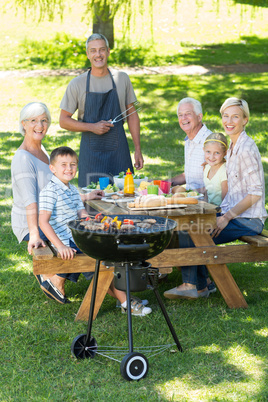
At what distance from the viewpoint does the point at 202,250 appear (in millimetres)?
4184

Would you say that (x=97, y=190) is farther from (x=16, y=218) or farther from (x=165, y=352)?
(x=165, y=352)

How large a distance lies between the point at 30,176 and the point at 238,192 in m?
1.63

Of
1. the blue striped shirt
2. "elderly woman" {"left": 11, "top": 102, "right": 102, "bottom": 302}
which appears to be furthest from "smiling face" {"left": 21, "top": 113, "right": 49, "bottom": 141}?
the blue striped shirt

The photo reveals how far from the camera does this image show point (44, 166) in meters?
4.52

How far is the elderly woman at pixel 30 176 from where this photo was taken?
4.32 metres

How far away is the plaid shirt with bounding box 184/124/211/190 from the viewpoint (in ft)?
15.8

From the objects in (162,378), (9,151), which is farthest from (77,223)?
(9,151)

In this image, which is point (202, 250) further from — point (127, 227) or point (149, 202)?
point (127, 227)

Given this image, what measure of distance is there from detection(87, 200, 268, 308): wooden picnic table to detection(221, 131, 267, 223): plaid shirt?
30cm

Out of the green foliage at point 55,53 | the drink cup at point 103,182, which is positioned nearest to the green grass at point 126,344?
the drink cup at point 103,182

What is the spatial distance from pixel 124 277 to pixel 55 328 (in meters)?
0.93

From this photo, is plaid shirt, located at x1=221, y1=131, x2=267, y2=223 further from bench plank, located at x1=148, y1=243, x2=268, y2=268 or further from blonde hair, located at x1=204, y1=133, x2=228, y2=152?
bench plank, located at x1=148, y1=243, x2=268, y2=268

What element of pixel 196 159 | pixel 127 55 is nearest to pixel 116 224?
pixel 196 159

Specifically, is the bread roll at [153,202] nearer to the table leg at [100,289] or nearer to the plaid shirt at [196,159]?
the table leg at [100,289]
